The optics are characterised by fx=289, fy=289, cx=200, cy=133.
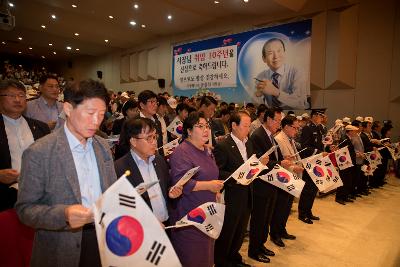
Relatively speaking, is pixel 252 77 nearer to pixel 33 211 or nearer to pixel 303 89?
pixel 303 89

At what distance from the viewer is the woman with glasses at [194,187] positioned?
2246mm

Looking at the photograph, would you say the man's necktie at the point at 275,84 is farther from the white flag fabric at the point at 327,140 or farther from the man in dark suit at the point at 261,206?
the man in dark suit at the point at 261,206

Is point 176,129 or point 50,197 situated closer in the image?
point 50,197

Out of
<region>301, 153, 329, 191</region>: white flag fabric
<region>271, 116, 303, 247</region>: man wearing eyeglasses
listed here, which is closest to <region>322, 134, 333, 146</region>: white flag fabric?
<region>301, 153, 329, 191</region>: white flag fabric

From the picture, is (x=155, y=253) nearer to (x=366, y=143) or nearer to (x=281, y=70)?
(x=366, y=143)

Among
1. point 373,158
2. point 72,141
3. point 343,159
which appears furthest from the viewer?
point 373,158

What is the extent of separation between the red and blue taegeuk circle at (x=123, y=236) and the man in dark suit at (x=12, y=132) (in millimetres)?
1442

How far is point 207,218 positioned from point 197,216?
0.08 m

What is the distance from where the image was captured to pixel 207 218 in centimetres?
212

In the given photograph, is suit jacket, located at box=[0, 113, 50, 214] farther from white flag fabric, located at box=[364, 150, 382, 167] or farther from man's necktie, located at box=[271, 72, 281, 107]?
man's necktie, located at box=[271, 72, 281, 107]

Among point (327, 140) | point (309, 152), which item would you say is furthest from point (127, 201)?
point (327, 140)

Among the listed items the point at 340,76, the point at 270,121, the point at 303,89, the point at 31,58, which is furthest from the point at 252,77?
the point at 31,58

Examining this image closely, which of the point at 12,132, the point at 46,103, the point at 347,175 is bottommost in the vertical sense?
the point at 347,175

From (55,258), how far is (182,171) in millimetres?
1097
